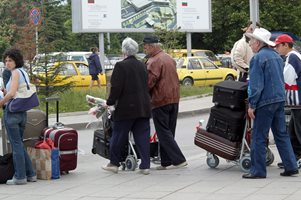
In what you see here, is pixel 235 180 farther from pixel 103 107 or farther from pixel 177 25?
pixel 177 25

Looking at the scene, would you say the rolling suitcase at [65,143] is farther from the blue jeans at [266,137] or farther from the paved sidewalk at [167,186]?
the blue jeans at [266,137]

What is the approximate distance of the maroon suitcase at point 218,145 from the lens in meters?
9.58

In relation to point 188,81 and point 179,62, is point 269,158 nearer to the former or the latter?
point 188,81

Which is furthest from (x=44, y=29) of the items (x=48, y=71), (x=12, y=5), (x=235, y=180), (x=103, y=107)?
(x=12, y=5)

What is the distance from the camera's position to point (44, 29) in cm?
2255

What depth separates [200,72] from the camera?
105 feet

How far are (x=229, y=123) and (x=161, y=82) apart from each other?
1.13m

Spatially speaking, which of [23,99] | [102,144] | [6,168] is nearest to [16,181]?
[6,168]

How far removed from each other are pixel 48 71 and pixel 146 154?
12.1 meters

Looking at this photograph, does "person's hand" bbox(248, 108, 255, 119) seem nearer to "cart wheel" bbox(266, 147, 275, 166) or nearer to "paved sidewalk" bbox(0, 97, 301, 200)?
"paved sidewalk" bbox(0, 97, 301, 200)

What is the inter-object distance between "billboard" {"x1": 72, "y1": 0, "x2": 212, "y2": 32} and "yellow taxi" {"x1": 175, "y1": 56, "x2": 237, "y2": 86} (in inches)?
73.7

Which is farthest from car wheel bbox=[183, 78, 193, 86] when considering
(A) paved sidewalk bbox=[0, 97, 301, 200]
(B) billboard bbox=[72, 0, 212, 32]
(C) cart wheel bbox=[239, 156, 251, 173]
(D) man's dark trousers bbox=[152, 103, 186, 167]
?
(C) cart wheel bbox=[239, 156, 251, 173]

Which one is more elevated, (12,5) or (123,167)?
(12,5)

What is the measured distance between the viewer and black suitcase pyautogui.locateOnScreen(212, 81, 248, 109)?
9.50m
